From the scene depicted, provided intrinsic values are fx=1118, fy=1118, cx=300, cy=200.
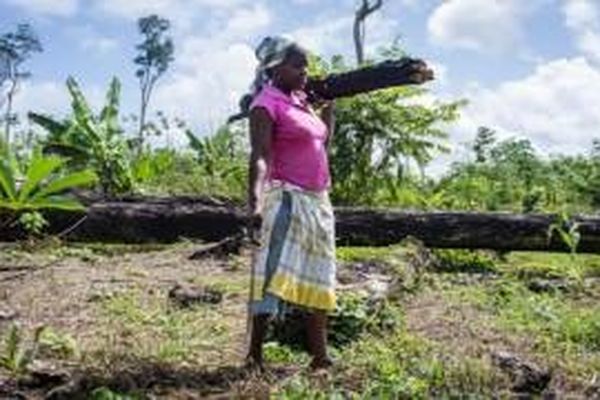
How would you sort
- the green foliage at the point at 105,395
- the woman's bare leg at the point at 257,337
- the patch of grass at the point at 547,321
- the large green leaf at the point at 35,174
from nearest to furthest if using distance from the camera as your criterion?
the green foliage at the point at 105,395, the woman's bare leg at the point at 257,337, the patch of grass at the point at 547,321, the large green leaf at the point at 35,174

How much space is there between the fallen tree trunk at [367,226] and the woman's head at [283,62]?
5.38 m

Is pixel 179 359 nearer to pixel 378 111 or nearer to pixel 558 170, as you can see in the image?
pixel 378 111

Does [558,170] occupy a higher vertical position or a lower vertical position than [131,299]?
higher

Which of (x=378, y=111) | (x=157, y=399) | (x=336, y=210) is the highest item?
(x=378, y=111)

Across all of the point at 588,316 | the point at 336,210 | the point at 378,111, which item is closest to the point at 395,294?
the point at 588,316

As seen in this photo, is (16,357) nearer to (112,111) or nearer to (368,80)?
(368,80)

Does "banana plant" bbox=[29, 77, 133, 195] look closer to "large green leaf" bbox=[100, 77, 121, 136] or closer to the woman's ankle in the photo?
"large green leaf" bbox=[100, 77, 121, 136]

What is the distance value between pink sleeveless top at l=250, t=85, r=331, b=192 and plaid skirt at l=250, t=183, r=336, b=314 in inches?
2.4

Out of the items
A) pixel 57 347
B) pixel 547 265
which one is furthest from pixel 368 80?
pixel 547 265

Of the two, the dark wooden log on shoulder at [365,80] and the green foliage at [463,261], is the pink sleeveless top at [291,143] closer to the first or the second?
the dark wooden log on shoulder at [365,80]

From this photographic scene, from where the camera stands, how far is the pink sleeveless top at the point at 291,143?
17.9ft

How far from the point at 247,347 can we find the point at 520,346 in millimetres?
1630

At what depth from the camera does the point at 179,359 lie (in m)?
5.80

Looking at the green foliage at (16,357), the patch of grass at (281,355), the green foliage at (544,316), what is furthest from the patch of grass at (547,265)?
the green foliage at (16,357)
